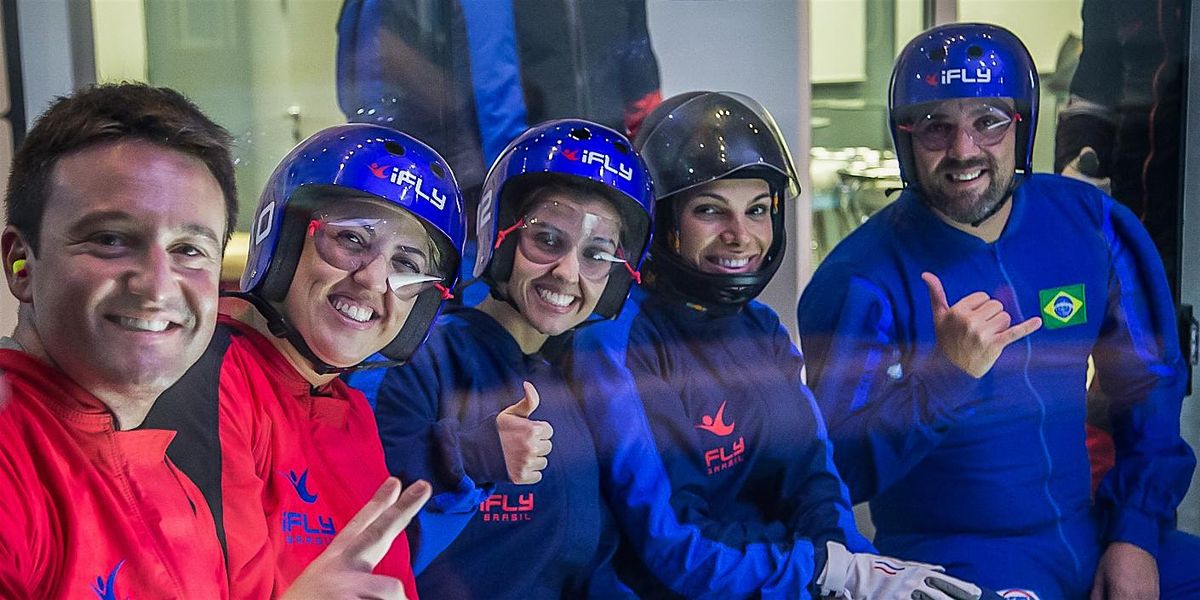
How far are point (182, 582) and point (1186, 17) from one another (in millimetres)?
2421

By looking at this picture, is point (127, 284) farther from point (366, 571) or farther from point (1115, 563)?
point (1115, 563)

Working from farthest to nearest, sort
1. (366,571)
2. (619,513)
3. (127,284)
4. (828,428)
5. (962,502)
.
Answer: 1. (962,502)
2. (828,428)
3. (619,513)
4. (366,571)
5. (127,284)

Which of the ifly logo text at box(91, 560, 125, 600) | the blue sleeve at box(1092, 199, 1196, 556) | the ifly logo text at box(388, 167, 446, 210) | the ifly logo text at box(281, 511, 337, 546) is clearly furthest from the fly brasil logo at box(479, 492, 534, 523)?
the blue sleeve at box(1092, 199, 1196, 556)

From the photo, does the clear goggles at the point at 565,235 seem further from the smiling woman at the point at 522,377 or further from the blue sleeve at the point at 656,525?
the blue sleeve at the point at 656,525

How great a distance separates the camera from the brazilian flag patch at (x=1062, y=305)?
260 cm

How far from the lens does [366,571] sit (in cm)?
187

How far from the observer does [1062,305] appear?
2611 mm

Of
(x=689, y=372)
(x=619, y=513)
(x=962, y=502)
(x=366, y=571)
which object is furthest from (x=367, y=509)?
(x=962, y=502)

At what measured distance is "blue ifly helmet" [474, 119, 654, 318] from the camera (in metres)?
2.04

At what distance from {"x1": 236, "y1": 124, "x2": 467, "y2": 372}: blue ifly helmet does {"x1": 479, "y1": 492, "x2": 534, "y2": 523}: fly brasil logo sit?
39 cm

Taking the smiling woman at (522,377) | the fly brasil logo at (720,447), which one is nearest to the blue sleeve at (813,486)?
the fly brasil logo at (720,447)

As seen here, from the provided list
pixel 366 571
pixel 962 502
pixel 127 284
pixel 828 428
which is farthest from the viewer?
pixel 962 502

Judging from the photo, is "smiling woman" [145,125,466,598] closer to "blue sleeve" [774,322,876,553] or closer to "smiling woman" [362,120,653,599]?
"smiling woman" [362,120,653,599]

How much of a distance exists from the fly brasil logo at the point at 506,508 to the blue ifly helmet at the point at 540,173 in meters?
0.37
